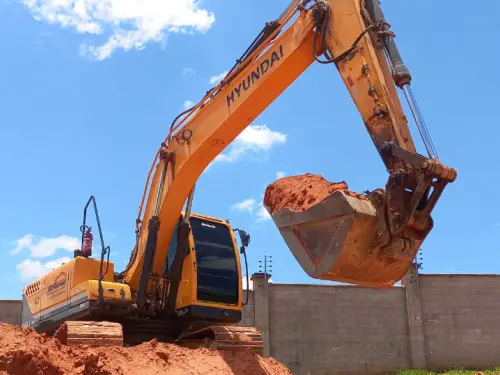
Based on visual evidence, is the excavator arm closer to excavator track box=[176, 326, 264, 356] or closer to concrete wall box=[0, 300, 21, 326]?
excavator track box=[176, 326, 264, 356]

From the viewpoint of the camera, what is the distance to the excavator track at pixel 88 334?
7.49 meters

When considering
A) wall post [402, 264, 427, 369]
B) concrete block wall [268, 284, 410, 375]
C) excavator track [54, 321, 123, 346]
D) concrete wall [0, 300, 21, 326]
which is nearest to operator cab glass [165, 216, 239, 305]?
excavator track [54, 321, 123, 346]

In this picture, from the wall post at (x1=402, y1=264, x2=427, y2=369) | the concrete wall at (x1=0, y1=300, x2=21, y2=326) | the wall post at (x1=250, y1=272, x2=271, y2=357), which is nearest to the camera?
the concrete wall at (x1=0, y1=300, x2=21, y2=326)

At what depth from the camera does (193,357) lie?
7.65 meters

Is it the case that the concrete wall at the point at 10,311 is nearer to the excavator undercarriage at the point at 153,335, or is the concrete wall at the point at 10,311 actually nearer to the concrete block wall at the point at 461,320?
the excavator undercarriage at the point at 153,335

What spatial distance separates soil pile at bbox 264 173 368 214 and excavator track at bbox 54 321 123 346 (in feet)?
8.63

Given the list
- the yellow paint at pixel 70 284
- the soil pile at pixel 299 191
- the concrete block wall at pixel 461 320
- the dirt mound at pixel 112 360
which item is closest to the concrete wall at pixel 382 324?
the concrete block wall at pixel 461 320

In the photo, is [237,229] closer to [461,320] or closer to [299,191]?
[299,191]

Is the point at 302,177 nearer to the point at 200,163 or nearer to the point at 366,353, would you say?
the point at 200,163

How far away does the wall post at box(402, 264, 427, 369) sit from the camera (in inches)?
787

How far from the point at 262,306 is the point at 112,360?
13.0 meters

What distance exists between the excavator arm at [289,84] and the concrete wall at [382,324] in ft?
35.3

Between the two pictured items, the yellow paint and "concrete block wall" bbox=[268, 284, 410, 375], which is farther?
"concrete block wall" bbox=[268, 284, 410, 375]

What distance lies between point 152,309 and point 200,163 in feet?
7.51
